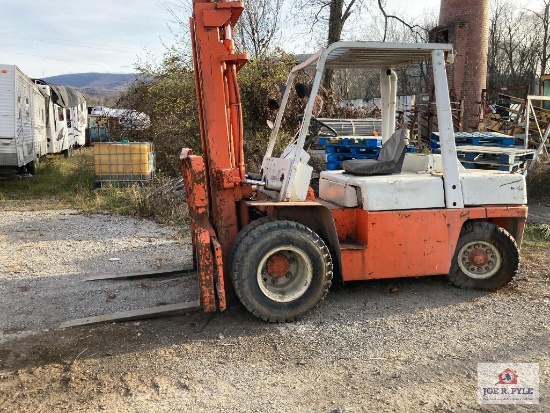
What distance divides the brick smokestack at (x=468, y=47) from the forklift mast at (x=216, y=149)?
16.3m

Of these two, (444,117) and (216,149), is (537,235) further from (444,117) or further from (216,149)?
(216,149)

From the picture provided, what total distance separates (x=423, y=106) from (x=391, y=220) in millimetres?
14274

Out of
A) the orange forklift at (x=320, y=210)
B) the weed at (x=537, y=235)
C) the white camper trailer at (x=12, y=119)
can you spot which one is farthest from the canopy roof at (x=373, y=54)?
the white camper trailer at (x=12, y=119)

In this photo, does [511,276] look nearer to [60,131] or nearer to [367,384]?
[367,384]

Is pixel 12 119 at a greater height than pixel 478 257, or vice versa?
pixel 12 119

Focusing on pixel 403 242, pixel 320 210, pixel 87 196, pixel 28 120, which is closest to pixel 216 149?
pixel 320 210

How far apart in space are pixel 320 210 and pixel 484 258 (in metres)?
1.95

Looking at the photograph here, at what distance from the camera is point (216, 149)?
482 cm

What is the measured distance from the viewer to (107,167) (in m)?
12.1

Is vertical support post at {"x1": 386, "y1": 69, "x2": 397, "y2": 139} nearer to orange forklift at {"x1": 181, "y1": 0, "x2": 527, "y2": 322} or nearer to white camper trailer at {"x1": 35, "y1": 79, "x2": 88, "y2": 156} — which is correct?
orange forklift at {"x1": 181, "y1": 0, "x2": 527, "y2": 322}

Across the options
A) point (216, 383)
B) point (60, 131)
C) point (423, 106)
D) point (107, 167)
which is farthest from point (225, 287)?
point (60, 131)

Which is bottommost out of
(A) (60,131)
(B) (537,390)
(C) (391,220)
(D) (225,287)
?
(B) (537,390)

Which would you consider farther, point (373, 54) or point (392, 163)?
point (392, 163)

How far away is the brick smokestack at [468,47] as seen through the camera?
19250 millimetres
